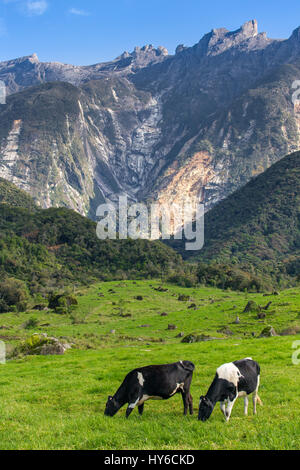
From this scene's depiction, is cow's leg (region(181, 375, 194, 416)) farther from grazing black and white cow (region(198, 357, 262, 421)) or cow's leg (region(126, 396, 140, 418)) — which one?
cow's leg (region(126, 396, 140, 418))

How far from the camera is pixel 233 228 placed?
635ft

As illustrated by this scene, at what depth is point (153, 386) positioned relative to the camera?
12.4 m

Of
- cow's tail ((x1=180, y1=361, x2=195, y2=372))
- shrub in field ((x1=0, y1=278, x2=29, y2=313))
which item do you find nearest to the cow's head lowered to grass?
cow's tail ((x1=180, y1=361, x2=195, y2=372))

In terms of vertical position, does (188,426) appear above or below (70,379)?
above

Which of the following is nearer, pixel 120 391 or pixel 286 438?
pixel 286 438

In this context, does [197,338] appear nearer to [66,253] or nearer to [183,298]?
[183,298]

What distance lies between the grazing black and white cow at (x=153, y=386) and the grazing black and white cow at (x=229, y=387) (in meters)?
1.09

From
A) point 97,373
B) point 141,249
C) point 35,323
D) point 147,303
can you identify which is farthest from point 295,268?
point 97,373

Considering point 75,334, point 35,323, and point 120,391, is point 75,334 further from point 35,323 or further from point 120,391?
point 120,391

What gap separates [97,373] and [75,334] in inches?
1174

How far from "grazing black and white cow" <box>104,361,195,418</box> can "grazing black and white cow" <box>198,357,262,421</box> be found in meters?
1.09

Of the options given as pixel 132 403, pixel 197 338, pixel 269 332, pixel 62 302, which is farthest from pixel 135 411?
pixel 62 302

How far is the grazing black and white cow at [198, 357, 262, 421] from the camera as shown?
11477mm

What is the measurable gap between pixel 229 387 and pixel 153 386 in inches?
92.5
